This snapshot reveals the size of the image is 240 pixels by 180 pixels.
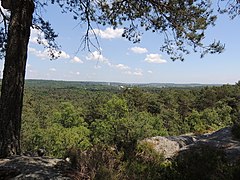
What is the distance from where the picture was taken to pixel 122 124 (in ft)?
89.2

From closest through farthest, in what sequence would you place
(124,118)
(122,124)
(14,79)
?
(14,79) < (122,124) < (124,118)

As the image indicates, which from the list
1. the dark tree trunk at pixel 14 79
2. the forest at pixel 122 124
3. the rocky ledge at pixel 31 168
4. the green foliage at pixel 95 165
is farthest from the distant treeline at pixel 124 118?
the green foliage at pixel 95 165

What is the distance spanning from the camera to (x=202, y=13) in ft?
18.1

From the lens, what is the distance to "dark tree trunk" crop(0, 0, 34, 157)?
429 cm

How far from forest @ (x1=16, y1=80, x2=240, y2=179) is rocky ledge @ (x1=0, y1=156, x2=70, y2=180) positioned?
266 millimetres

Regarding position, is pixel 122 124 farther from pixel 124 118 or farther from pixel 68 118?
pixel 68 118

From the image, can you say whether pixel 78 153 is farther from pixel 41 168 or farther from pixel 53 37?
pixel 53 37

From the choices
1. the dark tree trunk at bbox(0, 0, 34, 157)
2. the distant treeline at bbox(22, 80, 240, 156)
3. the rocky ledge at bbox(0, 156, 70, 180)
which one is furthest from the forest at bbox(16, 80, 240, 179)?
the dark tree trunk at bbox(0, 0, 34, 157)

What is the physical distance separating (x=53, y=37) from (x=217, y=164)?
4131 millimetres

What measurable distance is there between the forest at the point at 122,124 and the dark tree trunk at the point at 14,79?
0.88 metres

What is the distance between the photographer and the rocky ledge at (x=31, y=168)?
3.41 metres

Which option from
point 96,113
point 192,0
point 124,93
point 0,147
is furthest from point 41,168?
point 124,93

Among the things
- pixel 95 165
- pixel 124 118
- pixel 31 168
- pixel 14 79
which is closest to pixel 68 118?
pixel 124 118

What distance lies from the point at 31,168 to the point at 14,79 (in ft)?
4.76
